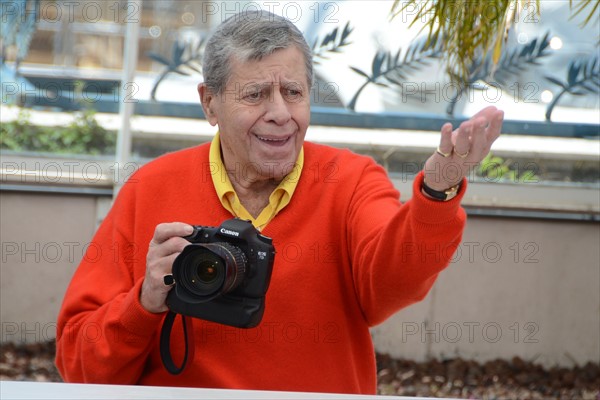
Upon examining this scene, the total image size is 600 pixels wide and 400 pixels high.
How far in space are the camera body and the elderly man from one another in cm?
10

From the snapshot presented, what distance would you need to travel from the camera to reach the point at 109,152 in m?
4.75

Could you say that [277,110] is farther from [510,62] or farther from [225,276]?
[510,62]

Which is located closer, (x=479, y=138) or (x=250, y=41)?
(x=479, y=138)

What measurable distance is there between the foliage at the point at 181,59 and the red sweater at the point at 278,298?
2492 mm

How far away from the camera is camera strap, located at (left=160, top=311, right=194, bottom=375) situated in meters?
1.99

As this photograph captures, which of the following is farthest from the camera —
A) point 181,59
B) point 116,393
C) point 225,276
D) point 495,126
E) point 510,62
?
point 181,59

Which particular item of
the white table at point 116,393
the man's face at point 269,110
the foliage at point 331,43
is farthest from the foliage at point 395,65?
the white table at point 116,393

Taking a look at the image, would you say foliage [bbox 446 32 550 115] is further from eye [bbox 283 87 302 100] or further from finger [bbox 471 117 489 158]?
finger [bbox 471 117 489 158]

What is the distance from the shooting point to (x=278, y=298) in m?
2.12

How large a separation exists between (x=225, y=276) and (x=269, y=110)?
0.50m

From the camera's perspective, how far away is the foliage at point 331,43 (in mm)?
4602

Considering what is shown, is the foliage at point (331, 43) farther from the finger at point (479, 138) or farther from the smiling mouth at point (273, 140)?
the finger at point (479, 138)

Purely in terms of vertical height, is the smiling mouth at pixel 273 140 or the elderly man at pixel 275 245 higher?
the smiling mouth at pixel 273 140

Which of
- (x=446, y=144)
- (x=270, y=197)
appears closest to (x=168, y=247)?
(x=270, y=197)
